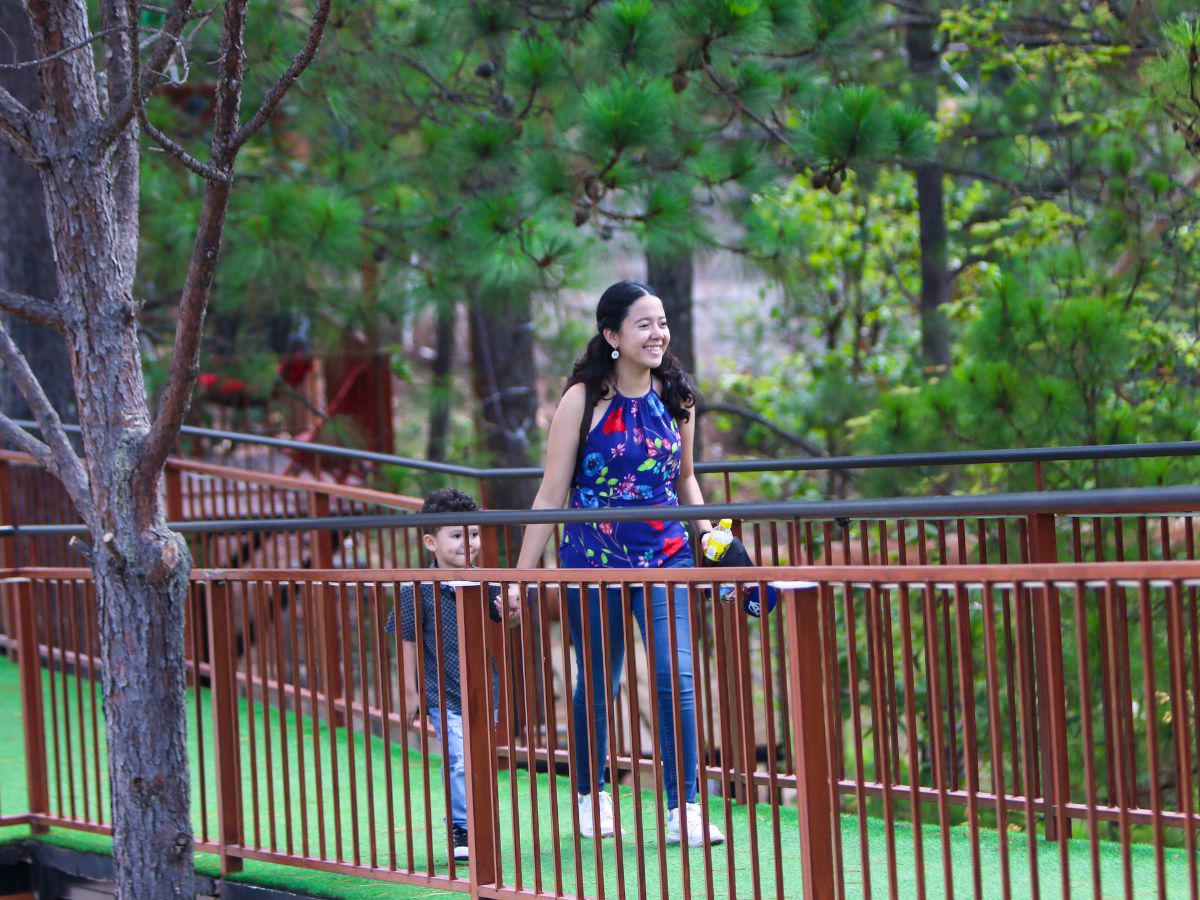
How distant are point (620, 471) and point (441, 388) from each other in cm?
869

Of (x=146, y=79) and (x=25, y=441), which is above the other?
(x=146, y=79)

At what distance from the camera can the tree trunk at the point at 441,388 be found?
1106 cm

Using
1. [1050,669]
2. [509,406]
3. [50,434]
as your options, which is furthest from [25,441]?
[509,406]

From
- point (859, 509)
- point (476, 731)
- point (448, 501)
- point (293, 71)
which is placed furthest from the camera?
point (448, 501)

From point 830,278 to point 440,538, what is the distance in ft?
36.2

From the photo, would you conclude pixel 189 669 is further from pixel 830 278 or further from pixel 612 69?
pixel 830 278

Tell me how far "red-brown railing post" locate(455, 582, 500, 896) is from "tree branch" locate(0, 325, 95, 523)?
57.1 inches

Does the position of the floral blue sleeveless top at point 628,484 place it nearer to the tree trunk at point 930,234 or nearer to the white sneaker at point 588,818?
the white sneaker at point 588,818

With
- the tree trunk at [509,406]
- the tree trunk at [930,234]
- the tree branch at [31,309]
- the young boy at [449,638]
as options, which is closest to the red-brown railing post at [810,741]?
the young boy at [449,638]

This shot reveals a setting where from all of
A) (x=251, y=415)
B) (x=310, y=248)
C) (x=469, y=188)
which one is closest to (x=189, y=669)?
(x=310, y=248)

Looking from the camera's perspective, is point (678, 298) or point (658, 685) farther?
point (678, 298)

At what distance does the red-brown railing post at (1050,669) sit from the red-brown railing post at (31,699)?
3813mm

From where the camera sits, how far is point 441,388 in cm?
1323

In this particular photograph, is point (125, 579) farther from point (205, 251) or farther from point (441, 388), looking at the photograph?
point (441, 388)
